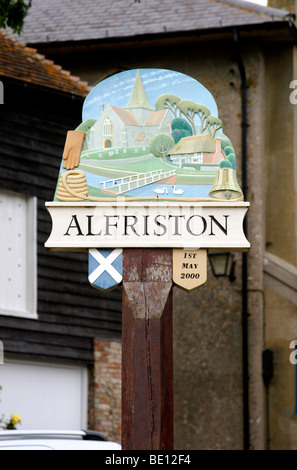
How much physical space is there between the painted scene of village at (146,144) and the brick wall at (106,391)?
28.4 feet

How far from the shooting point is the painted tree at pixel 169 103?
6.56m

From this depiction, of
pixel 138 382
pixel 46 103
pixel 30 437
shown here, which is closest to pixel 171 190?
pixel 138 382

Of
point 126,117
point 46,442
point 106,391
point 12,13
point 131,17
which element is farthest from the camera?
point 131,17

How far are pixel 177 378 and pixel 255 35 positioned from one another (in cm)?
597

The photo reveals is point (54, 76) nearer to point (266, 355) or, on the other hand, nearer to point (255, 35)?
point (255, 35)

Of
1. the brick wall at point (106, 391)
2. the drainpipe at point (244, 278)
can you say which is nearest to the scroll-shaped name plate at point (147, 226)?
the brick wall at point (106, 391)

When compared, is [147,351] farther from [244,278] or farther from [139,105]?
[244,278]

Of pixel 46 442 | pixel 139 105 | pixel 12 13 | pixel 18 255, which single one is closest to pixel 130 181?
pixel 139 105

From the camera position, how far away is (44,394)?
558 inches

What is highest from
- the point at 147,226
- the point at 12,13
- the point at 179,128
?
the point at 12,13

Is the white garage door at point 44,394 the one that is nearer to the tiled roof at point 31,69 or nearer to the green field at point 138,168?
the tiled roof at point 31,69

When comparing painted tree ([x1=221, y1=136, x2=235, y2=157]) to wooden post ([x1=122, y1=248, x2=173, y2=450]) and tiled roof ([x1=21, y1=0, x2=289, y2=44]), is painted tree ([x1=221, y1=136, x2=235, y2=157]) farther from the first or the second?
tiled roof ([x1=21, y1=0, x2=289, y2=44])

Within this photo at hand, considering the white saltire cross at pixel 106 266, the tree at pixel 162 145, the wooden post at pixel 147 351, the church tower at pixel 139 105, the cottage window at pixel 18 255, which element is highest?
the cottage window at pixel 18 255

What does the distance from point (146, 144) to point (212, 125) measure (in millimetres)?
435
